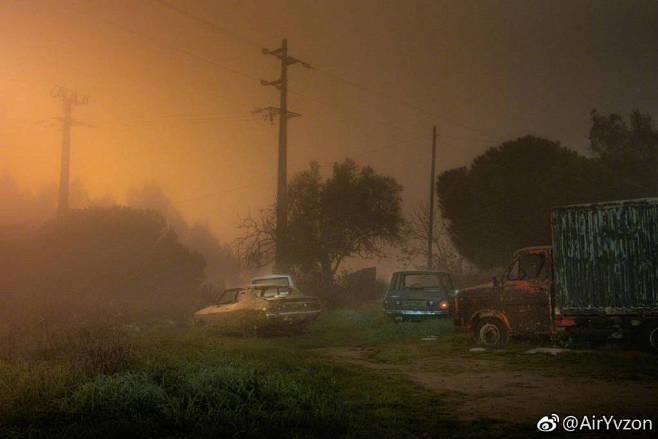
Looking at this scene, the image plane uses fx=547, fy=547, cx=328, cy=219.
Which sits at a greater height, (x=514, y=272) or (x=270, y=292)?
(x=514, y=272)

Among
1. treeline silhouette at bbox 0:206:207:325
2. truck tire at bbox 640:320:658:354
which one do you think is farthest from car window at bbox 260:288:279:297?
truck tire at bbox 640:320:658:354

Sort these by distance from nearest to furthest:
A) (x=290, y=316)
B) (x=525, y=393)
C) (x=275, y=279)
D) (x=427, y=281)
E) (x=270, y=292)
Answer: (x=525, y=393) < (x=290, y=316) < (x=270, y=292) < (x=427, y=281) < (x=275, y=279)

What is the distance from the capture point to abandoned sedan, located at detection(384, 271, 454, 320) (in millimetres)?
18188

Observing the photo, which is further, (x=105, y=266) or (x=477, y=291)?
(x=105, y=266)

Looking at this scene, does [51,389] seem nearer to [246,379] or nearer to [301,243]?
[246,379]

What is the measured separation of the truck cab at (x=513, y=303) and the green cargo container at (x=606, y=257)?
454 mm

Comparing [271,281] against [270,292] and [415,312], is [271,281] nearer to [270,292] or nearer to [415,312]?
[270,292]

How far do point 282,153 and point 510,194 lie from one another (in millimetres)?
15995

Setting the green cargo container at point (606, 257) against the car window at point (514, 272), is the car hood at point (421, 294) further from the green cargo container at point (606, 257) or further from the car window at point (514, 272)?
the green cargo container at point (606, 257)

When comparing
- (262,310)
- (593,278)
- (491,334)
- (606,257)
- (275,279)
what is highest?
(606,257)

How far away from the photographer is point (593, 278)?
11.2 m

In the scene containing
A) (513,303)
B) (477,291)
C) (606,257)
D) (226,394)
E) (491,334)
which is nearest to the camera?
(226,394)

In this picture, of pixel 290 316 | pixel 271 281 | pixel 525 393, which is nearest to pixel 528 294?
pixel 525 393

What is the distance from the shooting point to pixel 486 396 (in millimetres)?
7570
